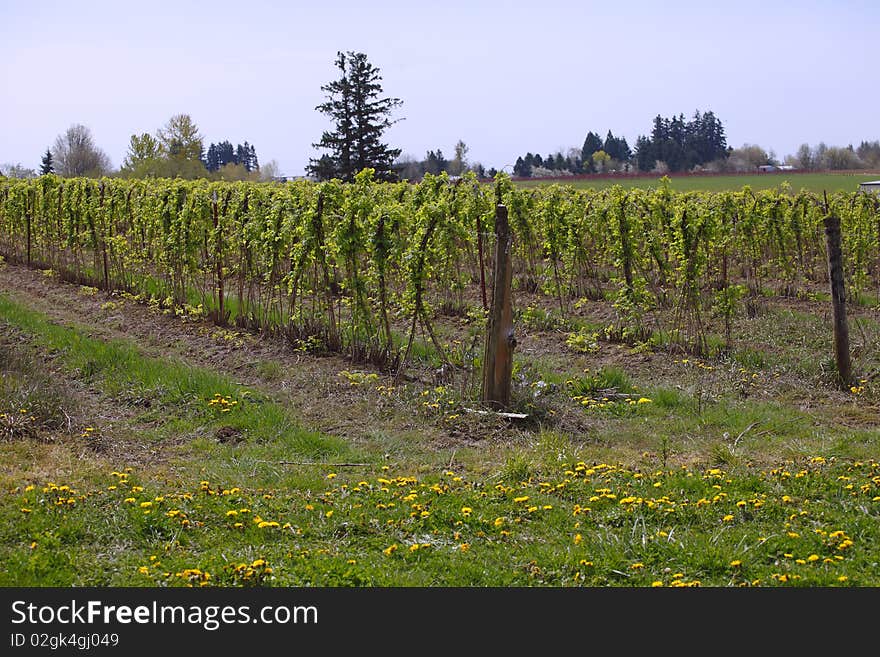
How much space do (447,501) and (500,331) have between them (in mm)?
2674

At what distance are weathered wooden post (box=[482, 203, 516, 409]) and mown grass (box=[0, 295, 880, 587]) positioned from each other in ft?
1.38

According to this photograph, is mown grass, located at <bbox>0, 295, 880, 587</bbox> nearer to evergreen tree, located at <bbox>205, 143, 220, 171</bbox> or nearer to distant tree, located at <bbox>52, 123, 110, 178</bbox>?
distant tree, located at <bbox>52, 123, 110, 178</bbox>

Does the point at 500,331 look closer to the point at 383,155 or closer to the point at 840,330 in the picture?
the point at 840,330

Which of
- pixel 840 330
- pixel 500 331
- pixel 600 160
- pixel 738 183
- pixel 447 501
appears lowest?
pixel 447 501

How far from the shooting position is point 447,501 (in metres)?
5.75

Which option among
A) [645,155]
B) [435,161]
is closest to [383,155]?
[435,161]

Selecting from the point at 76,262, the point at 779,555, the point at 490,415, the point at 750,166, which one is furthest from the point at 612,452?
the point at 750,166

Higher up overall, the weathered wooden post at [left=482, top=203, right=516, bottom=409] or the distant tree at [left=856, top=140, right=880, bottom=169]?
the distant tree at [left=856, top=140, right=880, bottom=169]

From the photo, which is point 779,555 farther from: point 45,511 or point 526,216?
point 526,216

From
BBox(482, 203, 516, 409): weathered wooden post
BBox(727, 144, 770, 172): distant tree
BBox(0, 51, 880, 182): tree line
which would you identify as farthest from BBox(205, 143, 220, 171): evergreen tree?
BBox(482, 203, 516, 409): weathered wooden post

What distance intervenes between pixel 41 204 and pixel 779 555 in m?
18.0

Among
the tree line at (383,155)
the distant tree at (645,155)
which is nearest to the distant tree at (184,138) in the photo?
the tree line at (383,155)

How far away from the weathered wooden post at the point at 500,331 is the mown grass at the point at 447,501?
0.42 m

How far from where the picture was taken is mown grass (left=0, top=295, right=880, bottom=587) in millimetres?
4598
